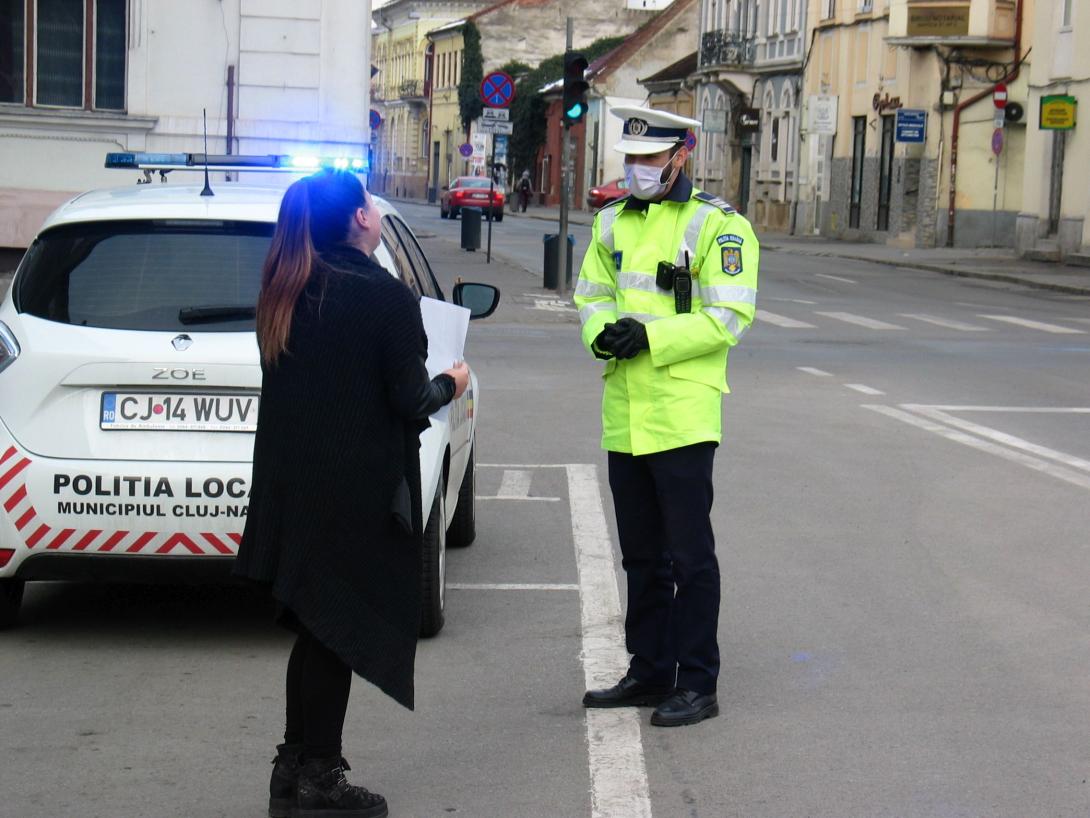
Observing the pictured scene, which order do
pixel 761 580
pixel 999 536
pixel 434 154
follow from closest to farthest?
1. pixel 761 580
2. pixel 999 536
3. pixel 434 154

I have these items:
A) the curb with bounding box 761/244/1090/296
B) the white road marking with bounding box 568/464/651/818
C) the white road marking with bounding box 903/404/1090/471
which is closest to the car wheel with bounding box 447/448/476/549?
the white road marking with bounding box 568/464/651/818

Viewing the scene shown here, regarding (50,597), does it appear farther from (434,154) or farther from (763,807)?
(434,154)

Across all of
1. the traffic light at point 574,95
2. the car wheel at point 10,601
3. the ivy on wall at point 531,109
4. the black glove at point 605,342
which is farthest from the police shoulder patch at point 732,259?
the ivy on wall at point 531,109

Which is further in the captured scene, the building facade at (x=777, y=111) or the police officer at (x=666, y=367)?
the building facade at (x=777, y=111)

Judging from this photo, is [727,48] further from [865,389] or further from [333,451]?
[333,451]

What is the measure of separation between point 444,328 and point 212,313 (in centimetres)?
101

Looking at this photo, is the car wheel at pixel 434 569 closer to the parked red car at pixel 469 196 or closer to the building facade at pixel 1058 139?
the building facade at pixel 1058 139

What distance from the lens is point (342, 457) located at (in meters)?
4.37

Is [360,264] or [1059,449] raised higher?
[360,264]

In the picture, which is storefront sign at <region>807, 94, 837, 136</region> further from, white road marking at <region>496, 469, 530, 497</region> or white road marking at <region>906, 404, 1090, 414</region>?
white road marking at <region>496, 469, 530, 497</region>

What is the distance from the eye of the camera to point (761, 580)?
7641 millimetres

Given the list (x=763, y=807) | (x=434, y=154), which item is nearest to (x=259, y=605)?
(x=763, y=807)

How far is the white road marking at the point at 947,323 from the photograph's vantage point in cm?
2155

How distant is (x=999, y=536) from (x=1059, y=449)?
3344 millimetres
